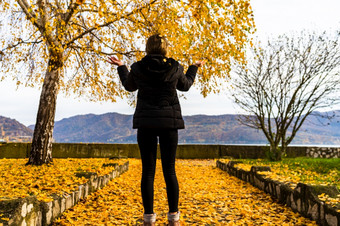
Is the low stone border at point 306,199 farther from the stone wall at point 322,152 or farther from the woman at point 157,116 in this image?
the stone wall at point 322,152

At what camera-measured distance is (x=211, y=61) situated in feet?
28.8

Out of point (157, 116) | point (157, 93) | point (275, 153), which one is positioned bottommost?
point (275, 153)

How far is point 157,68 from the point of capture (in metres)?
2.93

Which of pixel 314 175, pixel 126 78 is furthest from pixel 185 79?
pixel 314 175

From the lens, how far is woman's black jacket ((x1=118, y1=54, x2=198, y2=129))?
285 cm

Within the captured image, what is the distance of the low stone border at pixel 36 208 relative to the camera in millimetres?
2582

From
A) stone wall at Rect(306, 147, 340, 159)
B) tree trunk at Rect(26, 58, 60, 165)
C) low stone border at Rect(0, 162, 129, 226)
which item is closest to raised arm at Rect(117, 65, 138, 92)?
low stone border at Rect(0, 162, 129, 226)

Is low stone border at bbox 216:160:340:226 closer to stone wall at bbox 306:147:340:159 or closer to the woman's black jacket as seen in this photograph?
the woman's black jacket

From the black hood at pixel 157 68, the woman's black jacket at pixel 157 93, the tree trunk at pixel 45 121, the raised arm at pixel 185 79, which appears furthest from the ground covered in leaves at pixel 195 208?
the tree trunk at pixel 45 121

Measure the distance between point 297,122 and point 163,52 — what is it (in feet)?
30.8

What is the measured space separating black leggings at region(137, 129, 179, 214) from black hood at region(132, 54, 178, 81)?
1.89ft

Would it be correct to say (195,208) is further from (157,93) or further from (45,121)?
(45,121)

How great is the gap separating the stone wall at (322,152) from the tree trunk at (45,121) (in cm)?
1267

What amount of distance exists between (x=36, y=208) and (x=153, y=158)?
4.62 ft
